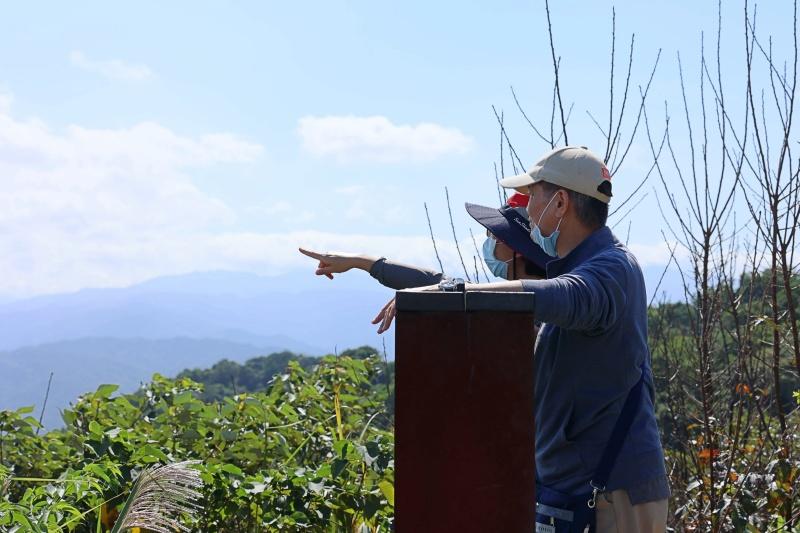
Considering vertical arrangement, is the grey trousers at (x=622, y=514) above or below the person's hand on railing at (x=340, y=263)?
below

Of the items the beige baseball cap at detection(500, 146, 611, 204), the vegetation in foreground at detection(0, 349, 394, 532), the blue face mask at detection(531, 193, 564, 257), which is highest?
the beige baseball cap at detection(500, 146, 611, 204)

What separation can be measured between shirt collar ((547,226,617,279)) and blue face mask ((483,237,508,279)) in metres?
0.35

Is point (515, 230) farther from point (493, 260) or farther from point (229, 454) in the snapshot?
point (229, 454)

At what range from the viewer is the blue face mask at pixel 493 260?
2693 mm

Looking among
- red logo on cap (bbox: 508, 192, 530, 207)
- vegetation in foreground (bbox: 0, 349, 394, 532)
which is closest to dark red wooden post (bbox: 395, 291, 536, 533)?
red logo on cap (bbox: 508, 192, 530, 207)

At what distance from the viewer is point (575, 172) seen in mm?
2285

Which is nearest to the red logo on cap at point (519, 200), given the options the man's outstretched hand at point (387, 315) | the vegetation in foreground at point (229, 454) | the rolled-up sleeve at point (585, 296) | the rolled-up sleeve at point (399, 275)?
the rolled-up sleeve at point (399, 275)

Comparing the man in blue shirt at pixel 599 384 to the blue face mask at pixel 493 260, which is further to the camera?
the blue face mask at pixel 493 260

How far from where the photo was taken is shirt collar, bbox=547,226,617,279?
229 centimetres

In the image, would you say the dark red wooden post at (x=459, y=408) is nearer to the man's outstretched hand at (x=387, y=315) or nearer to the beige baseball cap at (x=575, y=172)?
the man's outstretched hand at (x=387, y=315)

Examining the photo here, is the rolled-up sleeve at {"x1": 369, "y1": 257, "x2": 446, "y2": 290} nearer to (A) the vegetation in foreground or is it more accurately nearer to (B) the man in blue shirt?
(B) the man in blue shirt

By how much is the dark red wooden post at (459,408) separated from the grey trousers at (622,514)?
391mm

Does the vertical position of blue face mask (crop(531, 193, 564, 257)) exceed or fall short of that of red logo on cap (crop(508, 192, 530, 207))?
it falls short

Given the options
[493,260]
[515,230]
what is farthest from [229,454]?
[515,230]
